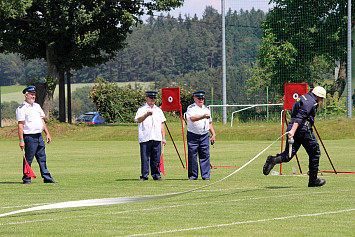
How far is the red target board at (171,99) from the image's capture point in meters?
17.9

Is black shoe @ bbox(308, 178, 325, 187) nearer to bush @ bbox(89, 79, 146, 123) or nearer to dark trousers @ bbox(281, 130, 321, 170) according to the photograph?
dark trousers @ bbox(281, 130, 321, 170)

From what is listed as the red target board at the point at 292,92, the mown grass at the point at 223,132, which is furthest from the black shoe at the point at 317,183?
the mown grass at the point at 223,132

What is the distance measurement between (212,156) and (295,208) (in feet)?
43.8

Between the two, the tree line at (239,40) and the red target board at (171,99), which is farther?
the tree line at (239,40)

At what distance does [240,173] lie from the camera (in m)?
16.4

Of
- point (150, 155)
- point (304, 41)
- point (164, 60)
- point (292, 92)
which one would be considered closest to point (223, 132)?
point (304, 41)

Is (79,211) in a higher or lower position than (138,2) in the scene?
lower

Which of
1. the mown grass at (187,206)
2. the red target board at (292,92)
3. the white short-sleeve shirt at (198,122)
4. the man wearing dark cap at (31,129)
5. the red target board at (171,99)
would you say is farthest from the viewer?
the red target board at (171,99)

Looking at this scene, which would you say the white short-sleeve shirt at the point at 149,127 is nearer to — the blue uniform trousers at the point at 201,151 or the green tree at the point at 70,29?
the blue uniform trousers at the point at 201,151

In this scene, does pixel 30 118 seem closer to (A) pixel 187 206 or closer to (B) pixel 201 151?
(B) pixel 201 151

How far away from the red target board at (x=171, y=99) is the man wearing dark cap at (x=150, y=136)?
314cm

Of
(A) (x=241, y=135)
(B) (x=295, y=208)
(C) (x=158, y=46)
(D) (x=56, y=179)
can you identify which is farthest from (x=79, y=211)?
(C) (x=158, y=46)

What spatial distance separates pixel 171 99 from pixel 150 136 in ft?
11.9

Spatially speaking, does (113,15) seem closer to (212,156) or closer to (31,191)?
(212,156)
